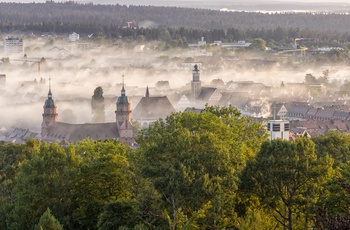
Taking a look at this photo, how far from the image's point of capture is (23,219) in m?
40.2

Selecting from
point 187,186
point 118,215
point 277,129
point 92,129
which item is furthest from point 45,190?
point 92,129

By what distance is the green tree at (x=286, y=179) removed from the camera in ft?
113

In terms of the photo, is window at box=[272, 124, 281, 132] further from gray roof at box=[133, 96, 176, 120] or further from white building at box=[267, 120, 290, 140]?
gray roof at box=[133, 96, 176, 120]

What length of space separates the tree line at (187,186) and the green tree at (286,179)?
3 cm

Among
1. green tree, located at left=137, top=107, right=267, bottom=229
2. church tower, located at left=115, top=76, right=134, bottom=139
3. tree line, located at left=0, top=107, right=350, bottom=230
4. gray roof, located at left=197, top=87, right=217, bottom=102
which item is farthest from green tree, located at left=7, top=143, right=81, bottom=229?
gray roof, located at left=197, top=87, right=217, bottom=102

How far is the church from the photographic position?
3622 inches

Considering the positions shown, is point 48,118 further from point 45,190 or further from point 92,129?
point 45,190

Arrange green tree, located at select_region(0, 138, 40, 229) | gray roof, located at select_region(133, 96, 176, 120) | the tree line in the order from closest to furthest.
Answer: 1. the tree line
2. green tree, located at select_region(0, 138, 40, 229)
3. gray roof, located at select_region(133, 96, 176, 120)

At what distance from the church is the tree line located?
162 ft

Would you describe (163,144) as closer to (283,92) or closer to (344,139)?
(344,139)

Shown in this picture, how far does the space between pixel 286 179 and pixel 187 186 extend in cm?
320

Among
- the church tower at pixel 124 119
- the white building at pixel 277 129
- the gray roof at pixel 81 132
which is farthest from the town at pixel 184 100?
the church tower at pixel 124 119

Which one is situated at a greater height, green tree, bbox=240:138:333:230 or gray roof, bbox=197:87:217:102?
green tree, bbox=240:138:333:230

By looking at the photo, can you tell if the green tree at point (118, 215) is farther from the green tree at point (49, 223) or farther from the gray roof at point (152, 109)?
the gray roof at point (152, 109)
